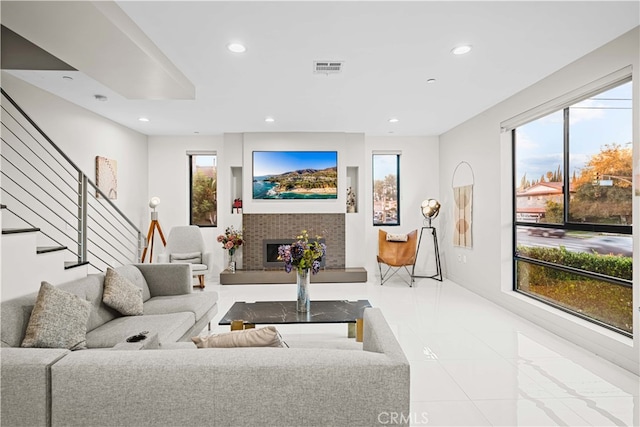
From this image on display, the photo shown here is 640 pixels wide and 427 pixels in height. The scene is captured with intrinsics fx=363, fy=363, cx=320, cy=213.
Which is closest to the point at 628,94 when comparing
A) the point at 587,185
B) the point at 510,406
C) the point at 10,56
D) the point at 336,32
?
the point at 587,185

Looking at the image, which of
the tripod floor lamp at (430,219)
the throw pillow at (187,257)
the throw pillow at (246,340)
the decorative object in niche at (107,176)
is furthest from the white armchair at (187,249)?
the throw pillow at (246,340)

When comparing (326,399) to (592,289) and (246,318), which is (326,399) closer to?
(246,318)

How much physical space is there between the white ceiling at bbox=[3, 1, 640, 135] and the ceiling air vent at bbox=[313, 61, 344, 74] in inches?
2.8

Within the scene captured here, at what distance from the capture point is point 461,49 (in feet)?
10.1

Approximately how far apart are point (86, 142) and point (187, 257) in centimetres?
223

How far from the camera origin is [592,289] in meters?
3.47

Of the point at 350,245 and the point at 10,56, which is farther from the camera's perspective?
the point at 350,245

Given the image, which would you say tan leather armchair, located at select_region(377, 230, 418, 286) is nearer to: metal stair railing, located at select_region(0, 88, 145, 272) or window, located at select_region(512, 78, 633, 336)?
window, located at select_region(512, 78, 633, 336)

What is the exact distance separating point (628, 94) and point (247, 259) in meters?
5.61

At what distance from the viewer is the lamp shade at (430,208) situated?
6379mm

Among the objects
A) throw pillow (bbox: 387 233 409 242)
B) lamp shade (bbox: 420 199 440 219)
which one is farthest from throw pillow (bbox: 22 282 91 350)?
lamp shade (bbox: 420 199 440 219)

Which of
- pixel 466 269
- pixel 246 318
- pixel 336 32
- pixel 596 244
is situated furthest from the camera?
pixel 466 269

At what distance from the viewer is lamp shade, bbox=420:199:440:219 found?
638cm

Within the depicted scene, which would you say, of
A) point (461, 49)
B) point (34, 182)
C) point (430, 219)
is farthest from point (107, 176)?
point (430, 219)
